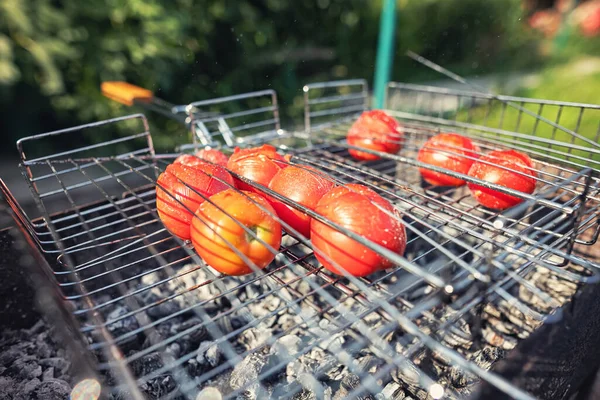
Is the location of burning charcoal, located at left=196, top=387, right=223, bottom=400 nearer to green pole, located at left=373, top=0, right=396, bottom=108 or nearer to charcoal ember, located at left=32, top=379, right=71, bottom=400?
charcoal ember, located at left=32, top=379, right=71, bottom=400

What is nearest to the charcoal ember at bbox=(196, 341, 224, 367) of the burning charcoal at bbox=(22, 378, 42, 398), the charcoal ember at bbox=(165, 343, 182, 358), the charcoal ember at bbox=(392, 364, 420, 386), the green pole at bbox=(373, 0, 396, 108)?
the charcoal ember at bbox=(165, 343, 182, 358)

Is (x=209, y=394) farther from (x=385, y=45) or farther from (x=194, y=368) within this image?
(x=385, y=45)

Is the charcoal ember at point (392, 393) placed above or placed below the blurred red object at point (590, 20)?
below

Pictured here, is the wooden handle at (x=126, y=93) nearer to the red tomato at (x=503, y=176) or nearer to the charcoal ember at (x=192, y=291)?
the charcoal ember at (x=192, y=291)

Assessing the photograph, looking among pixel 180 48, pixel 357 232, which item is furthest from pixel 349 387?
pixel 180 48


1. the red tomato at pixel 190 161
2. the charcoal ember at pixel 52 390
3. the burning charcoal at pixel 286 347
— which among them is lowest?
the burning charcoal at pixel 286 347

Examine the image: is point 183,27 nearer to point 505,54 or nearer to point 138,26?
point 138,26

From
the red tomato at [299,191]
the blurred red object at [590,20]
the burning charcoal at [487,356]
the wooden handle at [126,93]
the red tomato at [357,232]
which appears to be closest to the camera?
the red tomato at [357,232]

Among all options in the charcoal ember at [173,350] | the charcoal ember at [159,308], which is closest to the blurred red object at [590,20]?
the charcoal ember at [159,308]
